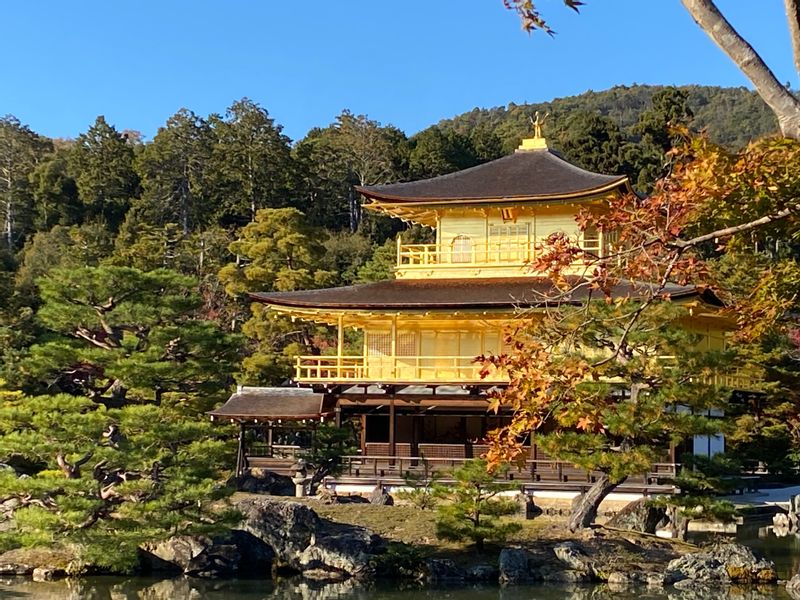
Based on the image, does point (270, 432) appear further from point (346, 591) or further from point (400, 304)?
point (346, 591)

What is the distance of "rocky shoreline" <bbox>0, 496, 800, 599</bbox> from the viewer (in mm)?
13930

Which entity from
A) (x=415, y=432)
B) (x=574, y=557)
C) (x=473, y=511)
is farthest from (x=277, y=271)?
(x=574, y=557)

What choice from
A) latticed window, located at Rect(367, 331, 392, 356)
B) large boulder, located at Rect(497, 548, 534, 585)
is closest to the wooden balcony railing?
latticed window, located at Rect(367, 331, 392, 356)

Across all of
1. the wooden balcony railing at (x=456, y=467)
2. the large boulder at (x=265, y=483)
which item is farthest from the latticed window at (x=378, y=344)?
the large boulder at (x=265, y=483)

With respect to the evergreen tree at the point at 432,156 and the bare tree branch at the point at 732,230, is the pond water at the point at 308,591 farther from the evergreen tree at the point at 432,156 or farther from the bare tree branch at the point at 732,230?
the evergreen tree at the point at 432,156

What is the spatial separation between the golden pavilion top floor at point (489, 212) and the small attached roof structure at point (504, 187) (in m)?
0.02

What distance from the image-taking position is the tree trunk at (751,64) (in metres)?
3.37

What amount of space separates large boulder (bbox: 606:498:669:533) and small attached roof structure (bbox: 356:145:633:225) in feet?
21.9

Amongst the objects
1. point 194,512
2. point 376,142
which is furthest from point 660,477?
point 376,142

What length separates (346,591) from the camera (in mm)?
13414

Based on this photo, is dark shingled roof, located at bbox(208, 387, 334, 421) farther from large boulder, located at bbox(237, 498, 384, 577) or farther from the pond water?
the pond water

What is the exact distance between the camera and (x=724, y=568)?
45.4 ft

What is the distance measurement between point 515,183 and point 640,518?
27.8 ft

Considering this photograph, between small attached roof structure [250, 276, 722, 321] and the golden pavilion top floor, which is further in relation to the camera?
the golden pavilion top floor
